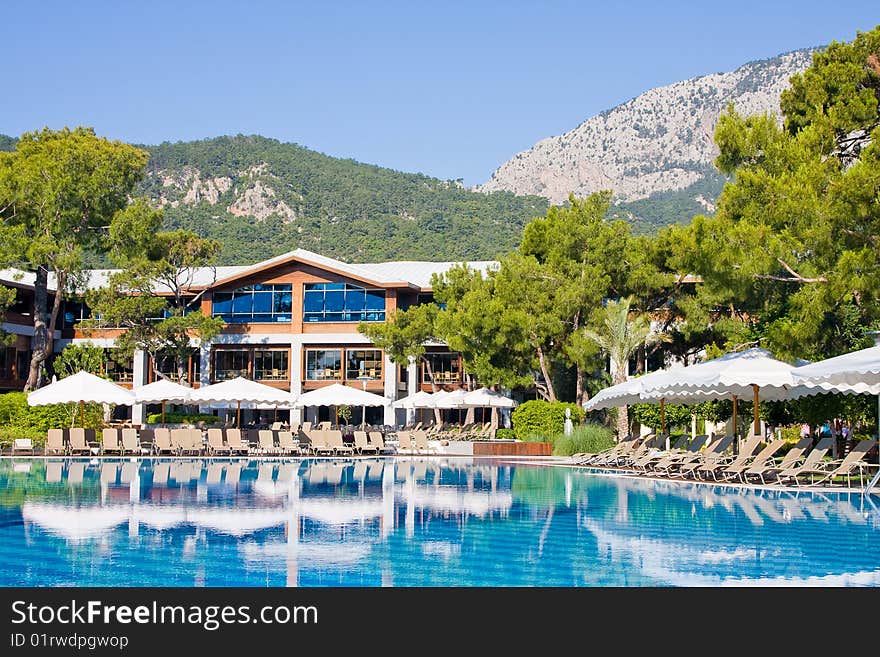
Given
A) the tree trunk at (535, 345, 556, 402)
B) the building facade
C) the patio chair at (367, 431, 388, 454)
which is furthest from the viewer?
the building facade

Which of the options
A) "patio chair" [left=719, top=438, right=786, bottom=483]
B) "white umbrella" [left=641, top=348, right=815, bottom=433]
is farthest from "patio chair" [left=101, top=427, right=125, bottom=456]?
"patio chair" [left=719, top=438, right=786, bottom=483]

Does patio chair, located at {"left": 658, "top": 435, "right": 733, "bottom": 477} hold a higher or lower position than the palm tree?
lower

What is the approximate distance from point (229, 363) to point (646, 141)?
110 metres

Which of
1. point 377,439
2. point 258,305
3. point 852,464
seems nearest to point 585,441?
point 377,439

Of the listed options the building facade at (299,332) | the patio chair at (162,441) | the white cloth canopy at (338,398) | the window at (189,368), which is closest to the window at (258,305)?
the building facade at (299,332)

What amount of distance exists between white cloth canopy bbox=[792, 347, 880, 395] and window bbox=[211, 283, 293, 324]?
3457cm

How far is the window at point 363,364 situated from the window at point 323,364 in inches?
17.8

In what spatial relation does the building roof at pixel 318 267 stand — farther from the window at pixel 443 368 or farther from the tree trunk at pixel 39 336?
the window at pixel 443 368

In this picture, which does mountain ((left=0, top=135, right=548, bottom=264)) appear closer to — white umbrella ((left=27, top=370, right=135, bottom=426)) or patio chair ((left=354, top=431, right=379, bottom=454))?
patio chair ((left=354, top=431, right=379, bottom=454))

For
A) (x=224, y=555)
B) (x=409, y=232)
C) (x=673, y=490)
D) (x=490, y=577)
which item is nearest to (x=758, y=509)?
(x=673, y=490)

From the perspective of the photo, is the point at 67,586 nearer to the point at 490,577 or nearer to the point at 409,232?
the point at 490,577

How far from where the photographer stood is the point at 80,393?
2903 centimetres

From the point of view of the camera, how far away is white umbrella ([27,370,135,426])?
94.6 feet

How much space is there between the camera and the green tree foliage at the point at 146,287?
138 feet
